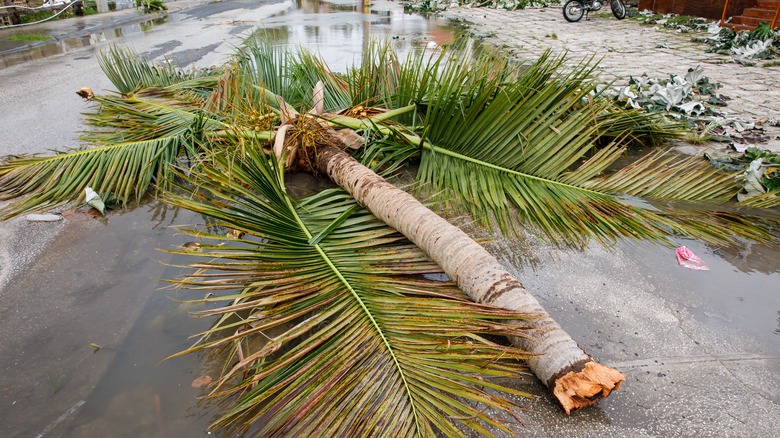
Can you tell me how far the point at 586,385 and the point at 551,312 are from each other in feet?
1.87

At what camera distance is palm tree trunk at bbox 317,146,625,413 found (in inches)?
58.6

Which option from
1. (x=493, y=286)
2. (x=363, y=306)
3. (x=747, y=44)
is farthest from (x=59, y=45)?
(x=747, y=44)

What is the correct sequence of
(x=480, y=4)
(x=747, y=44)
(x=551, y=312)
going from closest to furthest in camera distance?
(x=551, y=312)
(x=747, y=44)
(x=480, y=4)

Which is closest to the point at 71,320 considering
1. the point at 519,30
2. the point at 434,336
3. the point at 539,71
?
the point at 434,336

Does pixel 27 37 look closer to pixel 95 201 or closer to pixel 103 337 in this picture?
pixel 95 201

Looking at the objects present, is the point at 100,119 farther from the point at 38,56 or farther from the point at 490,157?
the point at 38,56

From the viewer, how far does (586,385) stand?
1472 mm

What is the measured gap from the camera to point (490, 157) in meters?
2.72

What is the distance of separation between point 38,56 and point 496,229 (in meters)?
9.00

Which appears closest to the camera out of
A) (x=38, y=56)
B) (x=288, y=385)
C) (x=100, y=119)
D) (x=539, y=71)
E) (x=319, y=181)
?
(x=288, y=385)

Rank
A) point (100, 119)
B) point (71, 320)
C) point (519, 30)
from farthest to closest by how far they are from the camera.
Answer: point (519, 30), point (100, 119), point (71, 320)

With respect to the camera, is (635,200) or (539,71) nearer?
(635,200)

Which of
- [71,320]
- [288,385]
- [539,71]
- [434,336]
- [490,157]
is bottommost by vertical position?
[71,320]

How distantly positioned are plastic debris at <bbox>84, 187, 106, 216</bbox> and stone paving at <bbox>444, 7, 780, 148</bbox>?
2925 mm
